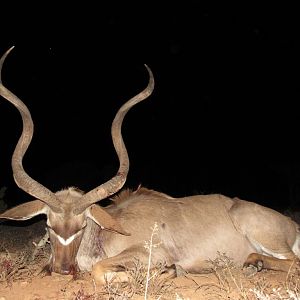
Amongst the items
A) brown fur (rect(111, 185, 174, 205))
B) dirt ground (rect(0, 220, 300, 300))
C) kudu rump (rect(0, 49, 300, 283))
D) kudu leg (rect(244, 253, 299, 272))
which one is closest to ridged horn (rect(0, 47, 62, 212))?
kudu rump (rect(0, 49, 300, 283))

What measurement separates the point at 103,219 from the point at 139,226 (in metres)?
0.47

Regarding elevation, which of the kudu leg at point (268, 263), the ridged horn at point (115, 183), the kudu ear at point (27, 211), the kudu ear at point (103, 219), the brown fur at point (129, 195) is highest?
the ridged horn at point (115, 183)

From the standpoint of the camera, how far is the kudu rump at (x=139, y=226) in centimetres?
523

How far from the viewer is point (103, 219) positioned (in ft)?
17.8

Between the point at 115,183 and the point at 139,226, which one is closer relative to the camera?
the point at 115,183

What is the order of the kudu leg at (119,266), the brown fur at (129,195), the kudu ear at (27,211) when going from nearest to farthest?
the kudu leg at (119,266), the kudu ear at (27,211), the brown fur at (129,195)

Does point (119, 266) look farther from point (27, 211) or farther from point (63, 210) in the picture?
point (27, 211)

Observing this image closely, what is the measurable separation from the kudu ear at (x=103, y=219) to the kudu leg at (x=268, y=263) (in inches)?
51.6

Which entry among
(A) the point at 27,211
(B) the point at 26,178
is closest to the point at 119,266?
(A) the point at 27,211

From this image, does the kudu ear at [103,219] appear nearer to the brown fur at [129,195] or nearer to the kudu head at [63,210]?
the kudu head at [63,210]

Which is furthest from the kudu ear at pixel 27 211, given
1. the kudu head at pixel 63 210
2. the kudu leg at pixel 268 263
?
the kudu leg at pixel 268 263

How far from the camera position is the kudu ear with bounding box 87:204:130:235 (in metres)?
5.37

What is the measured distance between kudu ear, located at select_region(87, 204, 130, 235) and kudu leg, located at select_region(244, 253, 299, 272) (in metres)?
1.31

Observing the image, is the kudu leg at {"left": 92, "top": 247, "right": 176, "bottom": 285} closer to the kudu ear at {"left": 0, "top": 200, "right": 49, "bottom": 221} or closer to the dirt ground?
the dirt ground
